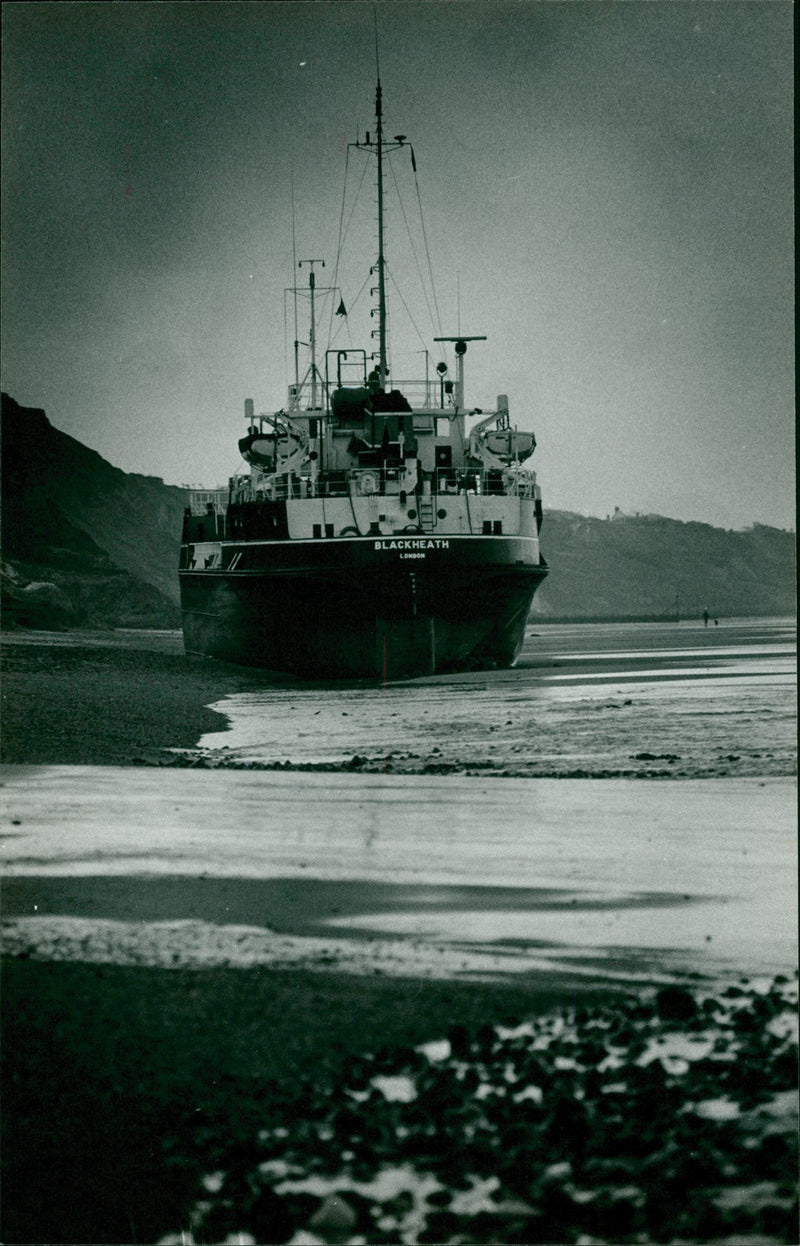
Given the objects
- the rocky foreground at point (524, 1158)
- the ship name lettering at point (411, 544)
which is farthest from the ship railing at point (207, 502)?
the rocky foreground at point (524, 1158)

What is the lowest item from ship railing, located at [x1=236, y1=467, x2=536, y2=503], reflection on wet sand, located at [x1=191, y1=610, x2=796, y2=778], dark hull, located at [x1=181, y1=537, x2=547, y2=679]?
reflection on wet sand, located at [x1=191, y1=610, x2=796, y2=778]

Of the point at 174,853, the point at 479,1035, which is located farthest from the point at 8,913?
the point at 479,1035

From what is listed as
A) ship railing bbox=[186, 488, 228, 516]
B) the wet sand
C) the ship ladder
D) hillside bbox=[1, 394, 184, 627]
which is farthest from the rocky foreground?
the ship ladder

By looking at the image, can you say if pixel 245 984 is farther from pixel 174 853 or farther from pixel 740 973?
pixel 740 973

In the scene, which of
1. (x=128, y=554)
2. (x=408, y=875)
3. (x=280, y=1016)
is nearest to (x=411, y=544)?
(x=128, y=554)

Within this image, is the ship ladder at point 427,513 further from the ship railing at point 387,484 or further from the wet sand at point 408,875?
the wet sand at point 408,875

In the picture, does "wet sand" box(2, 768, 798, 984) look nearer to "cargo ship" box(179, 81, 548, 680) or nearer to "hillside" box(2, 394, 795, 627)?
"hillside" box(2, 394, 795, 627)
